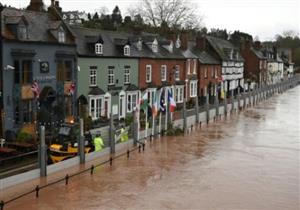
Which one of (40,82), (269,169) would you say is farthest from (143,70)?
(269,169)

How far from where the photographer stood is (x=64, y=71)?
107ft

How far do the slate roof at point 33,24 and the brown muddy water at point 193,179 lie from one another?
9.71 metres

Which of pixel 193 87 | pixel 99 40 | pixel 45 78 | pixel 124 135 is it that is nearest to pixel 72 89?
pixel 45 78

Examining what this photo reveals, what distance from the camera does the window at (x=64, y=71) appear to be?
3219 cm

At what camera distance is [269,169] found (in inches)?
948

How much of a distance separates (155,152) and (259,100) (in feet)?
137

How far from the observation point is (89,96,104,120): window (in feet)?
117

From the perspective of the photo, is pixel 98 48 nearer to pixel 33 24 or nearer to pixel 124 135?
pixel 33 24

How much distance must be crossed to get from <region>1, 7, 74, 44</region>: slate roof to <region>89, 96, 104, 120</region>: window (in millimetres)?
5463

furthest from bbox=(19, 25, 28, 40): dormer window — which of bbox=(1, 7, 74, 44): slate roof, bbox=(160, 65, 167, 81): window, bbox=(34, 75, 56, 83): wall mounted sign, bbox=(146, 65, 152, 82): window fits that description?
bbox=(160, 65, 167, 81): window

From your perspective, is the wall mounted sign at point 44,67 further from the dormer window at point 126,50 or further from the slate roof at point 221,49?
the slate roof at point 221,49

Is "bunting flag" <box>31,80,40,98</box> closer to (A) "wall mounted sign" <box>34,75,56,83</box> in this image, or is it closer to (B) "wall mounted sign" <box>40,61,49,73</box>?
(A) "wall mounted sign" <box>34,75,56,83</box>

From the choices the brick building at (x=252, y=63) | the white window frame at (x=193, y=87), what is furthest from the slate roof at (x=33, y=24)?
the brick building at (x=252, y=63)

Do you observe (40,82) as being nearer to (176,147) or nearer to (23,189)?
(176,147)
